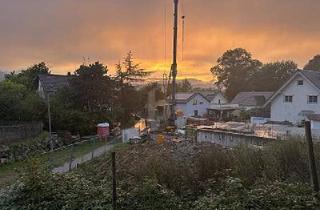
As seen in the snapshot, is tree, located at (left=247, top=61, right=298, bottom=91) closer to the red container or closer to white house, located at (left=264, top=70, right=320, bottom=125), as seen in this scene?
white house, located at (left=264, top=70, right=320, bottom=125)

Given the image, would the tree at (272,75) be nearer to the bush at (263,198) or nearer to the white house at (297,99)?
the white house at (297,99)

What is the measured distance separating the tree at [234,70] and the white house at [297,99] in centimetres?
3484

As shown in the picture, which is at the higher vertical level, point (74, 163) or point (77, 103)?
point (77, 103)

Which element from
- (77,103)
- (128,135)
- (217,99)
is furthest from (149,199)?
(217,99)

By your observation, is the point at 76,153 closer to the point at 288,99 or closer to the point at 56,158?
the point at 56,158

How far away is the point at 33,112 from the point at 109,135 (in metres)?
5.77

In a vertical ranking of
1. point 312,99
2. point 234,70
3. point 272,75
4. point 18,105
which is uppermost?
point 234,70

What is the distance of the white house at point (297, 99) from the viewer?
3566 centimetres

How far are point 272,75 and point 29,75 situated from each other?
3939cm

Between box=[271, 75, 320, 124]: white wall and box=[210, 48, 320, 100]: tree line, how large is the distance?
27.3 meters

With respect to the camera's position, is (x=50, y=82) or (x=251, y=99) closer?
(x=50, y=82)

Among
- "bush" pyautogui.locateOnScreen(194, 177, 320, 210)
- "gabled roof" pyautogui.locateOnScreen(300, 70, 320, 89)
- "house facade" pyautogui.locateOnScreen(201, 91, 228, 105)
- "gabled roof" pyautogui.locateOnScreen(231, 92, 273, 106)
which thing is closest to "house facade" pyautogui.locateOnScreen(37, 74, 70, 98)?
"gabled roof" pyautogui.locateOnScreen(300, 70, 320, 89)

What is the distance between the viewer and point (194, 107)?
55.3m

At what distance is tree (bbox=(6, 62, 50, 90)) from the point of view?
138ft
